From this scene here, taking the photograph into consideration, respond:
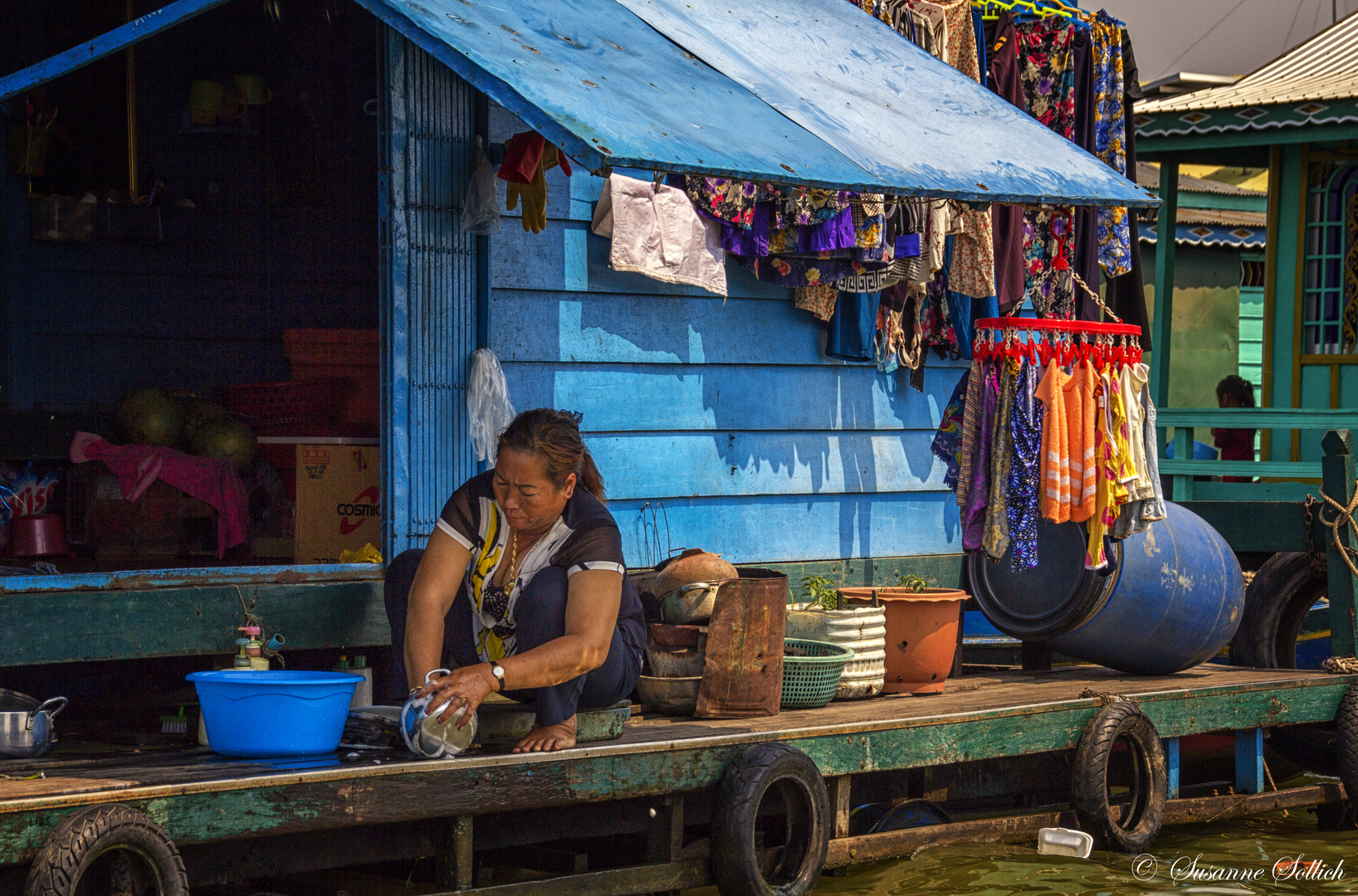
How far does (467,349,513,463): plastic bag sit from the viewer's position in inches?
229

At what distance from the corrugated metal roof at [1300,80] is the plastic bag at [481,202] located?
268 inches

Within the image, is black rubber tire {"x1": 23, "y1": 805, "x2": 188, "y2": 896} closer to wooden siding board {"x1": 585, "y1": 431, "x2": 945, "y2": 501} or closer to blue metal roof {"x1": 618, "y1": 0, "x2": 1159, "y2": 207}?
blue metal roof {"x1": 618, "y1": 0, "x2": 1159, "y2": 207}

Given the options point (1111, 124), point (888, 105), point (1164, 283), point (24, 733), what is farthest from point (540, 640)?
point (1164, 283)

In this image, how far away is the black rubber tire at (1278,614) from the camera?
7.59 meters

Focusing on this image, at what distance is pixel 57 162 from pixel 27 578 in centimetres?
307

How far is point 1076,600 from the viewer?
6637 millimetres

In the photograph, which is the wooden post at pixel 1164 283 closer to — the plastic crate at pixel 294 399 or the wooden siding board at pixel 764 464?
the wooden siding board at pixel 764 464

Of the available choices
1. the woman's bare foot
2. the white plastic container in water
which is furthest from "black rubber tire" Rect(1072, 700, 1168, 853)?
the woman's bare foot

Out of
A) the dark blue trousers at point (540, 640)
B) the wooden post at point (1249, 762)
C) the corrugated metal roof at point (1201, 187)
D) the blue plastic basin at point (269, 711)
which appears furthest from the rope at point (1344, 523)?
the corrugated metal roof at point (1201, 187)

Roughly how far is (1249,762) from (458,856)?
4.05 metres

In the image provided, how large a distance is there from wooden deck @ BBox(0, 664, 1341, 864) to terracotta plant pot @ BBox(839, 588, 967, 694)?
0.33 feet

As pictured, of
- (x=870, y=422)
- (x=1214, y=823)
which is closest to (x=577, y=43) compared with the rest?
(x=870, y=422)

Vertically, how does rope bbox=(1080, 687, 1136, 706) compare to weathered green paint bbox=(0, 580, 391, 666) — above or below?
below

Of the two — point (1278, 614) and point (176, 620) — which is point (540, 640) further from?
point (1278, 614)
